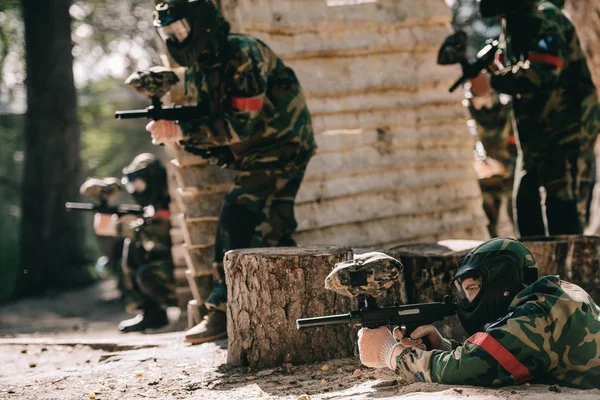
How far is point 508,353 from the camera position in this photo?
3504 millimetres

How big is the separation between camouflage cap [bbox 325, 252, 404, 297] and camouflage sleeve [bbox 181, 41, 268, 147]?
6.82 ft

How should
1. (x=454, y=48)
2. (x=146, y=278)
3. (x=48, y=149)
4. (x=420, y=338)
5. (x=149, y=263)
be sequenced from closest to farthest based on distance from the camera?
1. (x=420, y=338)
2. (x=454, y=48)
3. (x=146, y=278)
4. (x=149, y=263)
5. (x=48, y=149)

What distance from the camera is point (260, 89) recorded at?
571 cm

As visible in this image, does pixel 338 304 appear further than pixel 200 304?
No

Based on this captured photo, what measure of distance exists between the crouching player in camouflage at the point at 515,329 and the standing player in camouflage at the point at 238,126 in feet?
7.90

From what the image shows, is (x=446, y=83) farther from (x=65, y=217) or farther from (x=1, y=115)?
(x=1, y=115)

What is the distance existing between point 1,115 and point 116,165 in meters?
5.85

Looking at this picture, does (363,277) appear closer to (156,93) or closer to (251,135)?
(251,135)

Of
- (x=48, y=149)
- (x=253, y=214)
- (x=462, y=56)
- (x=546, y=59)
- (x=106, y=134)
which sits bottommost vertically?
(x=253, y=214)

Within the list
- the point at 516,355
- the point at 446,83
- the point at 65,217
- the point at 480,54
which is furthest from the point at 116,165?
the point at 516,355

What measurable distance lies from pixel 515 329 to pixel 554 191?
3345 mm

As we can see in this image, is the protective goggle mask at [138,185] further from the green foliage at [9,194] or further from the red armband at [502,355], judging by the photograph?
the green foliage at [9,194]

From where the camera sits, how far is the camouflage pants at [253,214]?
19.5ft

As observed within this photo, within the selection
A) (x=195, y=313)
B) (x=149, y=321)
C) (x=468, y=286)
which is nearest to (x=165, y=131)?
(x=195, y=313)
